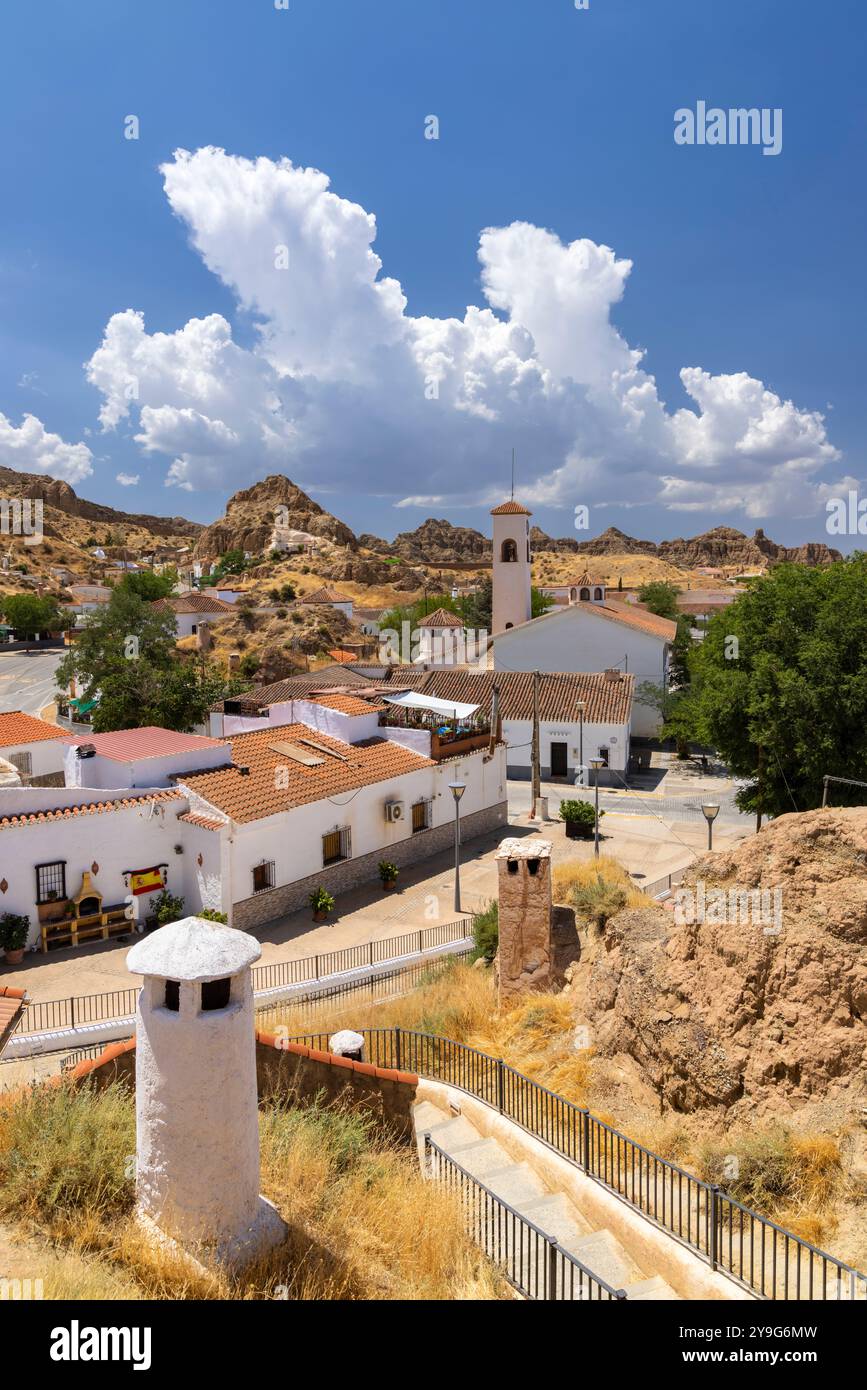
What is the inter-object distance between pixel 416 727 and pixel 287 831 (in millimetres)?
7327

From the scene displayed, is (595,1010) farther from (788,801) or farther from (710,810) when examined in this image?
(788,801)

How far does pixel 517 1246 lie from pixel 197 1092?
143 inches

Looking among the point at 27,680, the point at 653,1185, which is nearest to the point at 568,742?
the point at 653,1185

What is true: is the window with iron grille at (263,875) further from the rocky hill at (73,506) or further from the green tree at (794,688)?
the rocky hill at (73,506)

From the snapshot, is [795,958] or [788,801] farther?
[788,801]

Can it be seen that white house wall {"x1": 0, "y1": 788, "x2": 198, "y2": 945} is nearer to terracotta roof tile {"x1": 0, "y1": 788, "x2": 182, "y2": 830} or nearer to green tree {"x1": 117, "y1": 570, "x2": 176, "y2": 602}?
terracotta roof tile {"x1": 0, "y1": 788, "x2": 182, "y2": 830}

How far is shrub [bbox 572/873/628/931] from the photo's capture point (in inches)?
612

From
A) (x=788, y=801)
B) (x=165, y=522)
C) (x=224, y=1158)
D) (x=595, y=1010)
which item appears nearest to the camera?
(x=224, y=1158)

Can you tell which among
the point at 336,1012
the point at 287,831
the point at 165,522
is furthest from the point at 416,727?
the point at 165,522

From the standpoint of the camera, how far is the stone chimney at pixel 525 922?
1491 cm

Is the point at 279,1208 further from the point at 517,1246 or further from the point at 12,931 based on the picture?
the point at 12,931

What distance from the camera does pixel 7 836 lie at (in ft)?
59.9

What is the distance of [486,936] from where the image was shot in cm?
1755
